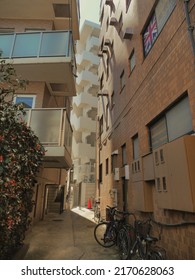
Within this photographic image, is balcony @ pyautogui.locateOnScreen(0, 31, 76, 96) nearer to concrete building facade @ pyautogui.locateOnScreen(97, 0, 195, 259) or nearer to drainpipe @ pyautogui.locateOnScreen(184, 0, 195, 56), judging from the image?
concrete building facade @ pyautogui.locateOnScreen(97, 0, 195, 259)

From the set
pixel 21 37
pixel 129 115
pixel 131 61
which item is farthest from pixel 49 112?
pixel 131 61

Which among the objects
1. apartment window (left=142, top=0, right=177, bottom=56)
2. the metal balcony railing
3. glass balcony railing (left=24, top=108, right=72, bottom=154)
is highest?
the metal balcony railing

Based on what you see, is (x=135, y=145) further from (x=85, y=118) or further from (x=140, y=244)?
(x=85, y=118)

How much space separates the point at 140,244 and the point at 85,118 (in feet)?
62.5

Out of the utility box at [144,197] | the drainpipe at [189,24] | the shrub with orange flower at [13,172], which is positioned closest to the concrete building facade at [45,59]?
the shrub with orange flower at [13,172]

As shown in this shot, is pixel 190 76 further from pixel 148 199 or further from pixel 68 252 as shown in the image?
pixel 68 252

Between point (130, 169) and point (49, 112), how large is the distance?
11.0 feet

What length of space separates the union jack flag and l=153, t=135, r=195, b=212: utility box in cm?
343

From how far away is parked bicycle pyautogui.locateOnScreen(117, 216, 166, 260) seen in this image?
365 cm

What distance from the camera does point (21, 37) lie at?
731 centimetres

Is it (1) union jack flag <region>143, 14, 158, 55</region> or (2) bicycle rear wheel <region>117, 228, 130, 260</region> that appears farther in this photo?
(1) union jack flag <region>143, 14, 158, 55</region>

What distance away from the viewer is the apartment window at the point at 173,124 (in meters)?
3.76

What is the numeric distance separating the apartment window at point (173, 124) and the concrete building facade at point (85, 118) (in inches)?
585

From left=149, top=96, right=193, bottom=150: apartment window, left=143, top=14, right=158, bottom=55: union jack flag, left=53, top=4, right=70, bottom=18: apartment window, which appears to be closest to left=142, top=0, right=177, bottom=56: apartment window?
left=143, top=14, right=158, bottom=55: union jack flag
